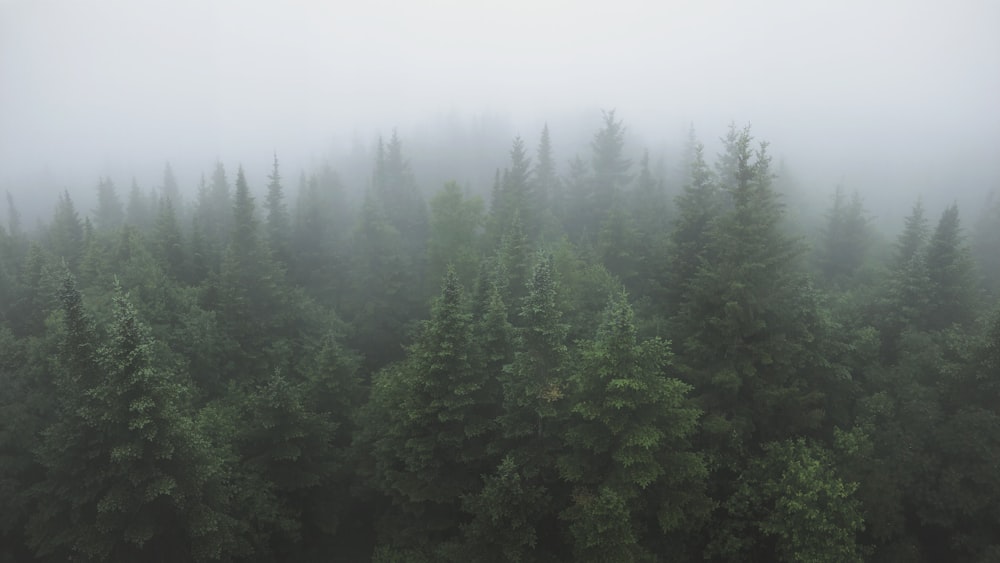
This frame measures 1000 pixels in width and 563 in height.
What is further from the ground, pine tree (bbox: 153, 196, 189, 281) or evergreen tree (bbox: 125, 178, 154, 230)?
evergreen tree (bbox: 125, 178, 154, 230)

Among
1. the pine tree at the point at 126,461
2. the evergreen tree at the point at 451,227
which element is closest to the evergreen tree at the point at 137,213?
the evergreen tree at the point at 451,227

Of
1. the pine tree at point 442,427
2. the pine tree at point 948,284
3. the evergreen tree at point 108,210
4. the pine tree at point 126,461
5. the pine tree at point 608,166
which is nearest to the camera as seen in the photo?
the pine tree at point 126,461

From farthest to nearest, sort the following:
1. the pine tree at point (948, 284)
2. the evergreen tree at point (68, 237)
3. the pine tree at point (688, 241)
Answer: the evergreen tree at point (68, 237) < the pine tree at point (688, 241) < the pine tree at point (948, 284)

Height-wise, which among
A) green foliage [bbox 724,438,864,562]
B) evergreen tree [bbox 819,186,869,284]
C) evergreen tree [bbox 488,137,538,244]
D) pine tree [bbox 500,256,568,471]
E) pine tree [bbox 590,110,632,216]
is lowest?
green foliage [bbox 724,438,864,562]

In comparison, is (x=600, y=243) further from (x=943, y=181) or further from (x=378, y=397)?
(x=943, y=181)

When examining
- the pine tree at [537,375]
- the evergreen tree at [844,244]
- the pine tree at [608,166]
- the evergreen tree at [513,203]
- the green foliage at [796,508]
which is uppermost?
the pine tree at [608,166]

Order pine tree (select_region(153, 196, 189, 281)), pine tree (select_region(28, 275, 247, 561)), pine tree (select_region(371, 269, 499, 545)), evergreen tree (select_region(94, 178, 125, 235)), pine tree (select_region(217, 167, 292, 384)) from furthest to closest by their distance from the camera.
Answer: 1. evergreen tree (select_region(94, 178, 125, 235))
2. pine tree (select_region(153, 196, 189, 281))
3. pine tree (select_region(217, 167, 292, 384))
4. pine tree (select_region(371, 269, 499, 545))
5. pine tree (select_region(28, 275, 247, 561))

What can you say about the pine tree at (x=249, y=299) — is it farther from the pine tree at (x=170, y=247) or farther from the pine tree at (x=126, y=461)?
the pine tree at (x=126, y=461)

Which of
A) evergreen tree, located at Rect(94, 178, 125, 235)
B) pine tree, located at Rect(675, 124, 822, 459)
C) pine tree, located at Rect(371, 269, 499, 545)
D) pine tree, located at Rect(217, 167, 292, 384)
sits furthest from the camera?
evergreen tree, located at Rect(94, 178, 125, 235)

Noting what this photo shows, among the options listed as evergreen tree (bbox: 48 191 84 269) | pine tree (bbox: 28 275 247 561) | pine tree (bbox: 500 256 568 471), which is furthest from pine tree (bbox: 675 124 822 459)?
evergreen tree (bbox: 48 191 84 269)

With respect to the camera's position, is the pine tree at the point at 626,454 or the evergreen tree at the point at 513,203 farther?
the evergreen tree at the point at 513,203

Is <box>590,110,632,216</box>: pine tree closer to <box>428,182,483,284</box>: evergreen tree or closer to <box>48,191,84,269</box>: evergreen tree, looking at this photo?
<box>428,182,483,284</box>: evergreen tree

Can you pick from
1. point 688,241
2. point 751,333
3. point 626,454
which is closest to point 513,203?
point 688,241

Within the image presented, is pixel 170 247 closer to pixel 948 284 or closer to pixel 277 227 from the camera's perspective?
pixel 277 227
